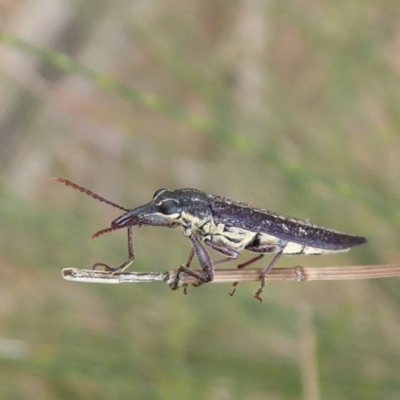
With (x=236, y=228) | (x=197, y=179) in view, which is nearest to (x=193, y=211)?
(x=236, y=228)

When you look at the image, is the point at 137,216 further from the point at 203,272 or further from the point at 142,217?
the point at 203,272

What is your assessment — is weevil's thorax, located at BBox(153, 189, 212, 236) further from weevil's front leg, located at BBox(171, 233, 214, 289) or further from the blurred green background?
the blurred green background

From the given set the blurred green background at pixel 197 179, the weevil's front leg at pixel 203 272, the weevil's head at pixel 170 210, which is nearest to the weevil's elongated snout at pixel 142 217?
the weevil's head at pixel 170 210

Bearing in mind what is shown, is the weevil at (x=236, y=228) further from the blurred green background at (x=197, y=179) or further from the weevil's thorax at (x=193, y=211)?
the blurred green background at (x=197, y=179)

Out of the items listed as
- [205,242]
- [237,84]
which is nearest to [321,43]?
[237,84]

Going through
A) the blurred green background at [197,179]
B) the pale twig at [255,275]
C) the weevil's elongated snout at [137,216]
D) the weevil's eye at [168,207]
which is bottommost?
the pale twig at [255,275]

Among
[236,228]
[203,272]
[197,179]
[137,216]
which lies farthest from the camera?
[197,179]
